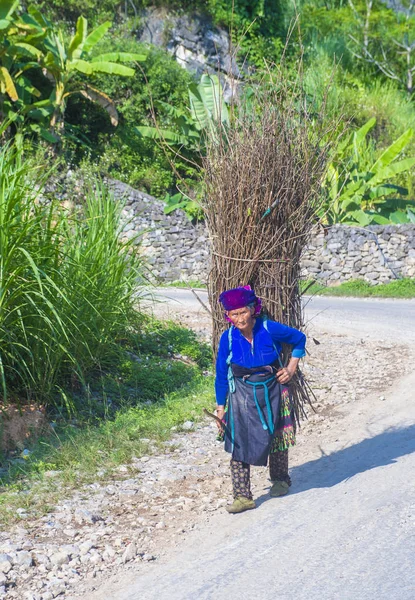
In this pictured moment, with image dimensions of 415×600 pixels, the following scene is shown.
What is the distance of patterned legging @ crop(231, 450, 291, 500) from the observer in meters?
4.77

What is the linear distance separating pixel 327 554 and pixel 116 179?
59.6 ft

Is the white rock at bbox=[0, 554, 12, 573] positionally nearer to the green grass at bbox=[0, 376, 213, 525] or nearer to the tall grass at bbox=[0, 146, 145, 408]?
the green grass at bbox=[0, 376, 213, 525]

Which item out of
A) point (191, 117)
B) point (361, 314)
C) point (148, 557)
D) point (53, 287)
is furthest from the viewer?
point (191, 117)

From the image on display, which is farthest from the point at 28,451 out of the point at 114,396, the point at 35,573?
the point at 35,573

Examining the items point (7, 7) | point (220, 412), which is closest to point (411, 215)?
point (7, 7)

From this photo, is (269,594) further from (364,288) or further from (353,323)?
(364,288)

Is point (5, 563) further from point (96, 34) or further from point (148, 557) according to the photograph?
point (96, 34)

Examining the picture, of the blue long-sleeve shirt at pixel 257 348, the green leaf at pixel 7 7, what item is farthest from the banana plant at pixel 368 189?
the blue long-sleeve shirt at pixel 257 348

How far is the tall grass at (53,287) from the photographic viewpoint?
6.24m

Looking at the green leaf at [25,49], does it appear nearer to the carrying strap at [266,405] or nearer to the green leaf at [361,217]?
the green leaf at [361,217]

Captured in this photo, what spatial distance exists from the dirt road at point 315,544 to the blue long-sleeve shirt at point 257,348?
2.80ft

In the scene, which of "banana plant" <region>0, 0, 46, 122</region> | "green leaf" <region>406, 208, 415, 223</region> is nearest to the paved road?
"green leaf" <region>406, 208, 415, 223</region>

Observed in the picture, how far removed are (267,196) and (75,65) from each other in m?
14.6

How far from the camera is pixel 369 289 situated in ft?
54.8
